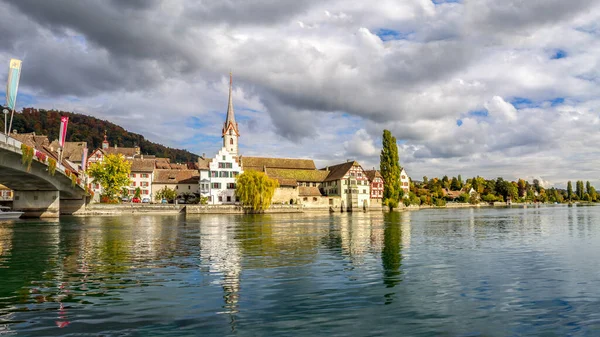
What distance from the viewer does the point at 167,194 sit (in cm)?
11412

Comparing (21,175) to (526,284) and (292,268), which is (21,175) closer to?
(292,268)

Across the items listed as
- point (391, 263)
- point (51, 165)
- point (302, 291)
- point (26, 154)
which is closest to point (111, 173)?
point (51, 165)

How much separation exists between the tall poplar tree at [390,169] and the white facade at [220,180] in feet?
129

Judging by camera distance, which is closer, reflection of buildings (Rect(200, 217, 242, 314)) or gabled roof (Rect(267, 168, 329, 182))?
reflection of buildings (Rect(200, 217, 242, 314))

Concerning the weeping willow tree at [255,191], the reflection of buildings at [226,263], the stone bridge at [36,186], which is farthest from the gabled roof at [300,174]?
the reflection of buildings at [226,263]

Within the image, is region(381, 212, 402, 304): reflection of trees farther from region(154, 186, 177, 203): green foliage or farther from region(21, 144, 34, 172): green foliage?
region(154, 186, 177, 203): green foliage

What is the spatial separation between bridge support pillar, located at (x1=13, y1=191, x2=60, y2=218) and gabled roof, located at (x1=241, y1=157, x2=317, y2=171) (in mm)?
64812

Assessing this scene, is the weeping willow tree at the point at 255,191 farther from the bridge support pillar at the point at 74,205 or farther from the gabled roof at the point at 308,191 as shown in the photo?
the bridge support pillar at the point at 74,205

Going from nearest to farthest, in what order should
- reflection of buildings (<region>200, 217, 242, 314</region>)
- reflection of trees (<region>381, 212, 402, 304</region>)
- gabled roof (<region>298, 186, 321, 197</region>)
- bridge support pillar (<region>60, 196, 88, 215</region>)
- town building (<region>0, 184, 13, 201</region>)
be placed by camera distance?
reflection of buildings (<region>200, 217, 242, 314</region>)
reflection of trees (<region>381, 212, 402, 304</region>)
bridge support pillar (<region>60, 196, 88, 215</region>)
town building (<region>0, 184, 13, 201</region>)
gabled roof (<region>298, 186, 321, 197</region>)

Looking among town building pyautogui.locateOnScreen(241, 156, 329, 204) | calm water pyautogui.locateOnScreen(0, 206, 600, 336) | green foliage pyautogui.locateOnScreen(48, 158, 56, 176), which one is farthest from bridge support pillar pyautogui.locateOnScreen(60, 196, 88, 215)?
calm water pyautogui.locateOnScreen(0, 206, 600, 336)

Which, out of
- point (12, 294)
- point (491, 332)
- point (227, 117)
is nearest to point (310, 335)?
point (491, 332)

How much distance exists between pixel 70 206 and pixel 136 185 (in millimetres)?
37104

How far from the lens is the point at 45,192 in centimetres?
6881

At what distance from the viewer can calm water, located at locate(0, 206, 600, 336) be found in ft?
38.6
